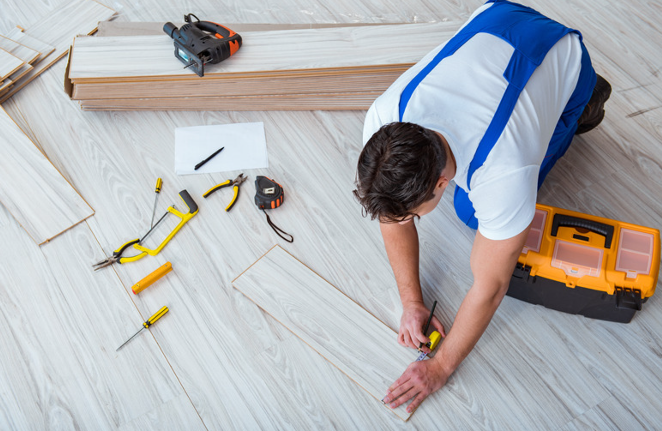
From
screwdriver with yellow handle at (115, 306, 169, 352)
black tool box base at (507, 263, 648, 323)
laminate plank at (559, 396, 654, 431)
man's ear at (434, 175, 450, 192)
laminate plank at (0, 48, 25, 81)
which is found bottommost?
laminate plank at (559, 396, 654, 431)

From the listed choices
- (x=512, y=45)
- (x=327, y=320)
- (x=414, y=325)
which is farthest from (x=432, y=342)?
(x=512, y=45)

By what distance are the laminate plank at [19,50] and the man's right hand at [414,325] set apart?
7.54 ft

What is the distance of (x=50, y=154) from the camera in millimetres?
2320

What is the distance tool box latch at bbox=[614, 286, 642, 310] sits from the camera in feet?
5.80

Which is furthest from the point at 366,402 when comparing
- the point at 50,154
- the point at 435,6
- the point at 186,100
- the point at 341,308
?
the point at 435,6

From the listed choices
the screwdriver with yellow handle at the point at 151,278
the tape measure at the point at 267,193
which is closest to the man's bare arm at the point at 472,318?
the tape measure at the point at 267,193

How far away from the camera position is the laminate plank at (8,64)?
97.6 inches

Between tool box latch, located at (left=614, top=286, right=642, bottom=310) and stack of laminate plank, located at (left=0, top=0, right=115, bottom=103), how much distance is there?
288cm

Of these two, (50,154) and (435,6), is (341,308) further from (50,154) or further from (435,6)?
(435,6)

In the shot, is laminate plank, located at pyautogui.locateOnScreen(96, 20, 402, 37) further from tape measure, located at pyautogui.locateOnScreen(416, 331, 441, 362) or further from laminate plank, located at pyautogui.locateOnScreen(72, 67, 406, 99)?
tape measure, located at pyautogui.locateOnScreen(416, 331, 441, 362)

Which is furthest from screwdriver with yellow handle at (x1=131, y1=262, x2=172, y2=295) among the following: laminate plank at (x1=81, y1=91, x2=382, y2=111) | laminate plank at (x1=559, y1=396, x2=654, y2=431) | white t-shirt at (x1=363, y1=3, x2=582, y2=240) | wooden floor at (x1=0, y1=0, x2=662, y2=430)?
laminate plank at (x1=559, y1=396, x2=654, y2=431)

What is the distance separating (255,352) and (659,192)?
1.96 m

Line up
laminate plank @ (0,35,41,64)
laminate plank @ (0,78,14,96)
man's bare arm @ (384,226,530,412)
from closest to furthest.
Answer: man's bare arm @ (384,226,530,412)
laminate plank @ (0,78,14,96)
laminate plank @ (0,35,41,64)

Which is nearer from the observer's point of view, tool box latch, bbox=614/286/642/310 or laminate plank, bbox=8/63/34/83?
tool box latch, bbox=614/286/642/310
